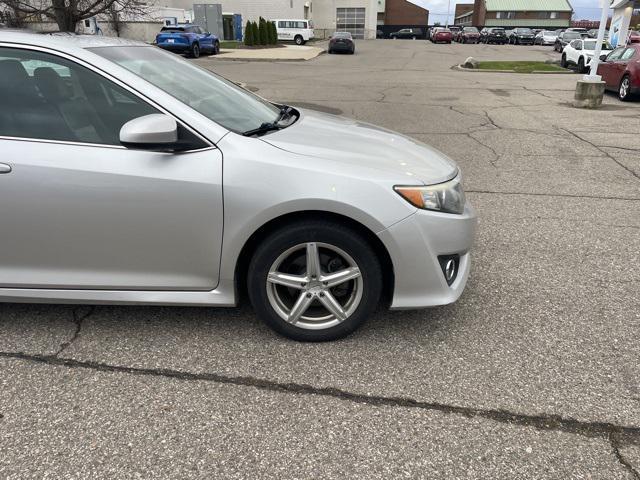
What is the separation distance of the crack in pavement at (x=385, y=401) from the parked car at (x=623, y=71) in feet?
42.7

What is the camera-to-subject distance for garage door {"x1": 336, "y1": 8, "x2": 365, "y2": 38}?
62.1 metres

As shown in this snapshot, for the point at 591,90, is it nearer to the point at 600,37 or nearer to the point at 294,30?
the point at 600,37

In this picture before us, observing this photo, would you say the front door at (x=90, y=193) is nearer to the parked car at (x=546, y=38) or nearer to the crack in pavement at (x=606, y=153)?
the crack in pavement at (x=606, y=153)

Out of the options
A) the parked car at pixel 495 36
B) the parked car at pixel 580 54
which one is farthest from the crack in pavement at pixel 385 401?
the parked car at pixel 495 36

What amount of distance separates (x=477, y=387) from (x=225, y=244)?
155 centimetres

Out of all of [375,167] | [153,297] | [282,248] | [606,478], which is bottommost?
A: [606,478]

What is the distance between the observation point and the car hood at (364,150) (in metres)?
2.86

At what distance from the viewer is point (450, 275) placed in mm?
3025

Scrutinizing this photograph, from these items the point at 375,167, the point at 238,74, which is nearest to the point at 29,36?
the point at 375,167

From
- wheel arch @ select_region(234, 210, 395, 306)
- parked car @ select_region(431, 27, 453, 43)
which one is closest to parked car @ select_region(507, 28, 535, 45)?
parked car @ select_region(431, 27, 453, 43)

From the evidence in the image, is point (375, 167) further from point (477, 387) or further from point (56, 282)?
point (56, 282)

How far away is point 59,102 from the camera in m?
2.91

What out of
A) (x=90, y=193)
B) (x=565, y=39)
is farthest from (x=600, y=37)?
(x=565, y=39)

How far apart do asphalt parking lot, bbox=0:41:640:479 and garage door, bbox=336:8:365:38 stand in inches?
2500
